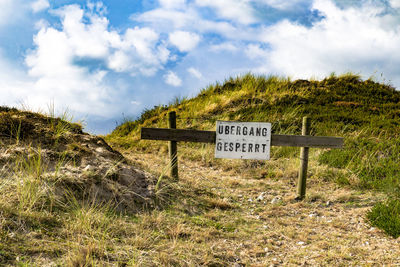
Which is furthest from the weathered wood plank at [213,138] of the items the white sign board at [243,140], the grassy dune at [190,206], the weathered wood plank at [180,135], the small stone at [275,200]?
the small stone at [275,200]

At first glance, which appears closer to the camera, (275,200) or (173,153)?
(275,200)

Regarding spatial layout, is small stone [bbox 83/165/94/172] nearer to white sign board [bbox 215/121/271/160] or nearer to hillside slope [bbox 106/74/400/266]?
hillside slope [bbox 106/74/400/266]

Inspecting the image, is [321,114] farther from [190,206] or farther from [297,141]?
[190,206]

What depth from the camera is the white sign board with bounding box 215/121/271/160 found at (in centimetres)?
652

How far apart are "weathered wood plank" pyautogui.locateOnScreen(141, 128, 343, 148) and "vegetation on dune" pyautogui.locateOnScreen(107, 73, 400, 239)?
4.72 ft

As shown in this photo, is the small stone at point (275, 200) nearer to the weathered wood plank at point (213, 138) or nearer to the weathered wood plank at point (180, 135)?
the weathered wood plank at point (213, 138)

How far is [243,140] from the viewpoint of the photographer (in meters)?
6.55

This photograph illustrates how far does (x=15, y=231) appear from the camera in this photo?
3762mm

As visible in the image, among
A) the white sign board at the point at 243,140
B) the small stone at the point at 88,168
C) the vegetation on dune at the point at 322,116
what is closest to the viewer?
the small stone at the point at 88,168

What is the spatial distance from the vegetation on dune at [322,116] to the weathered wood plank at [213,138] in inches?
56.6

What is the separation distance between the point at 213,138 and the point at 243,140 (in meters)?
0.58

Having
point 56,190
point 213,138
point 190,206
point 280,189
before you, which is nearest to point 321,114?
point 280,189

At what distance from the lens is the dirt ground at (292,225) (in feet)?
13.5

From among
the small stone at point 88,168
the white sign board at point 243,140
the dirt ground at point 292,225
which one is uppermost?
the white sign board at point 243,140
